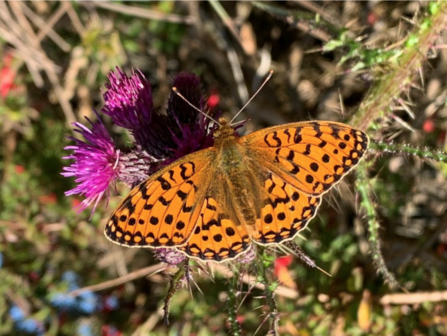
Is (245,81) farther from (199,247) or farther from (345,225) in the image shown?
(199,247)

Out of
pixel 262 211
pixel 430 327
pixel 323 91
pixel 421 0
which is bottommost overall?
pixel 430 327

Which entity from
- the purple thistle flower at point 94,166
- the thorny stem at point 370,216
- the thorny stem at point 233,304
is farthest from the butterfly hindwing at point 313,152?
the purple thistle flower at point 94,166

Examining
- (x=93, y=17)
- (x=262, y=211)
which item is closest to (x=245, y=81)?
(x=93, y=17)

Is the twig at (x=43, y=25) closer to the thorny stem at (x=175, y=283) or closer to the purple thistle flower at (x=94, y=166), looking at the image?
the purple thistle flower at (x=94, y=166)

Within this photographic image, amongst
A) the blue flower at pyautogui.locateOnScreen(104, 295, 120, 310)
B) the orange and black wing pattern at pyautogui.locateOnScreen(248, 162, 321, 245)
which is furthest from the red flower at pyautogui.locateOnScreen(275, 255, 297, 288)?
the blue flower at pyautogui.locateOnScreen(104, 295, 120, 310)

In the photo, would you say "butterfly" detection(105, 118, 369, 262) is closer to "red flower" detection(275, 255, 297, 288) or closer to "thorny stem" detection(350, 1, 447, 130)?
"thorny stem" detection(350, 1, 447, 130)

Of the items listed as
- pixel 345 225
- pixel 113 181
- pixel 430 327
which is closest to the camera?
pixel 113 181

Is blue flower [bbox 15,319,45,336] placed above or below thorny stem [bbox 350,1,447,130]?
below
